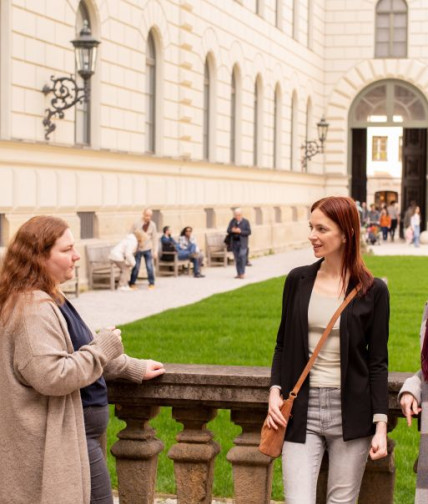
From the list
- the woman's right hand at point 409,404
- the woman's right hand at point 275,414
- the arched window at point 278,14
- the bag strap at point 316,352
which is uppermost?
the arched window at point 278,14

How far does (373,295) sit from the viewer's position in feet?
15.1

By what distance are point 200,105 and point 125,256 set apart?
336 inches

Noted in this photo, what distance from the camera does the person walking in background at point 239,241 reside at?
27266 mm

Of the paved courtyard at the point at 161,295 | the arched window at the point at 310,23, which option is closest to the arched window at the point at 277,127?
the arched window at the point at 310,23

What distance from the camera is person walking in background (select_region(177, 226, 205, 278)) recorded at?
2736 centimetres

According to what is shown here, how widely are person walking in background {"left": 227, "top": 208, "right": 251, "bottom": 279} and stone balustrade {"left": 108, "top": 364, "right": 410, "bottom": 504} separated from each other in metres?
22.0

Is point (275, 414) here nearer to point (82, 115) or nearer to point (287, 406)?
point (287, 406)

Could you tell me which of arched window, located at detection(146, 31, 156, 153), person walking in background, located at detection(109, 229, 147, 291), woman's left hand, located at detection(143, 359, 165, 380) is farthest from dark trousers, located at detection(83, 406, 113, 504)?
arched window, located at detection(146, 31, 156, 153)

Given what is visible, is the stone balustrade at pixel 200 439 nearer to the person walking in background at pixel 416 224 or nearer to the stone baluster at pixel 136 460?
the stone baluster at pixel 136 460

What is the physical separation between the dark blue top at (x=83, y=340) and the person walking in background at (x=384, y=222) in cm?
4730

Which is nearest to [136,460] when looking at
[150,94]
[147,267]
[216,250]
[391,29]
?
[147,267]

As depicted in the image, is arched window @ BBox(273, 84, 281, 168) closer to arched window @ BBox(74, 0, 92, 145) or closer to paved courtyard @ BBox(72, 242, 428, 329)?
paved courtyard @ BBox(72, 242, 428, 329)

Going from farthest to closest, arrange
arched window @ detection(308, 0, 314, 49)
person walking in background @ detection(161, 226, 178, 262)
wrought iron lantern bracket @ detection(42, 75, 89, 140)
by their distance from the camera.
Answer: arched window @ detection(308, 0, 314, 49) → person walking in background @ detection(161, 226, 178, 262) → wrought iron lantern bracket @ detection(42, 75, 89, 140)

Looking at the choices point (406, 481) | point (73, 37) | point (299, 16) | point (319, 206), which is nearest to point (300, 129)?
point (299, 16)
